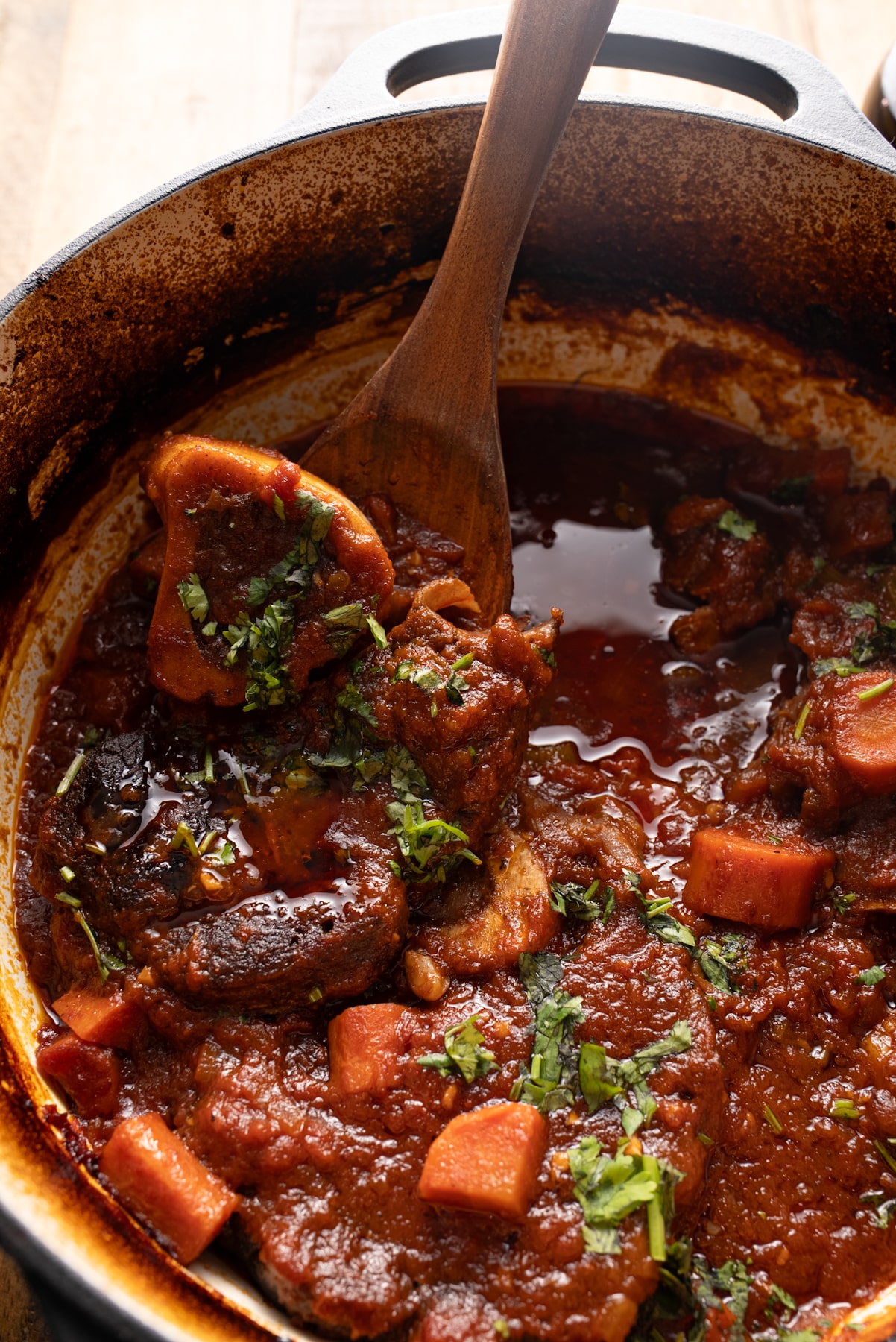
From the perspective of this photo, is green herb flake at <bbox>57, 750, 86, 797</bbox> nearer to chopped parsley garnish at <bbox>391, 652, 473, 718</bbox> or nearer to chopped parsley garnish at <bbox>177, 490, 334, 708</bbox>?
chopped parsley garnish at <bbox>177, 490, 334, 708</bbox>

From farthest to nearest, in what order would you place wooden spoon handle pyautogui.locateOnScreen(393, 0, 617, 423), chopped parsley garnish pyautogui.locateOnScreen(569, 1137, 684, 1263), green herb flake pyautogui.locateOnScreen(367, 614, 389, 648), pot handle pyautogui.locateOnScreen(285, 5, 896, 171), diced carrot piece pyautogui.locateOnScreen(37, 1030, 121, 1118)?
pot handle pyautogui.locateOnScreen(285, 5, 896, 171)
green herb flake pyautogui.locateOnScreen(367, 614, 389, 648)
wooden spoon handle pyautogui.locateOnScreen(393, 0, 617, 423)
diced carrot piece pyautogui.locateOnScreen(37, 1030, 121, 1118)
chopped parsley garnish pyautogui.locateOnScreen(569, 1137, 684, 1263)

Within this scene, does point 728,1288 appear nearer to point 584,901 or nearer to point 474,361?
point 584,901

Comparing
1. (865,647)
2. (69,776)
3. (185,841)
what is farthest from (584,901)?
(69,776)

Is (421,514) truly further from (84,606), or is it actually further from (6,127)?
(6,127)

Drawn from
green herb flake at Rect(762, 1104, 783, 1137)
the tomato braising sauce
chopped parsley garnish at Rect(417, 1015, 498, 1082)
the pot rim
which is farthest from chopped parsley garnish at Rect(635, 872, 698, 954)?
the pot rim

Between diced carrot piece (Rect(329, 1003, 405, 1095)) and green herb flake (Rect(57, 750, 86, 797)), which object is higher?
green herb flake (Rect(57, 750, 86, 797))

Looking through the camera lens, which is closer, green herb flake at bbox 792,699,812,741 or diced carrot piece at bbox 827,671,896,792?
diced carrot piece at bbox 827,671,896,792
